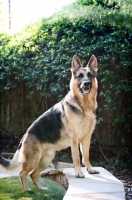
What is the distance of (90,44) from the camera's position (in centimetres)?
682

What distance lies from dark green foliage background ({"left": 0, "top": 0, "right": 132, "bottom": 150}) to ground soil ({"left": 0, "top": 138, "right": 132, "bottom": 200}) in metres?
0.44

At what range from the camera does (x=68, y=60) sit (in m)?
6.78

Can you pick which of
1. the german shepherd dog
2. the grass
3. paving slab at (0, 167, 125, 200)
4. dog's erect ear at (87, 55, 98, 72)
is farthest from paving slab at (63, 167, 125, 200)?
dog's erect ear at (87, 55, 98, 72)

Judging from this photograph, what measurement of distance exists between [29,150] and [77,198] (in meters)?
1.11

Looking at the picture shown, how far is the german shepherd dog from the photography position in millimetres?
4105

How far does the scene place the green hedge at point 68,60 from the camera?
645cm

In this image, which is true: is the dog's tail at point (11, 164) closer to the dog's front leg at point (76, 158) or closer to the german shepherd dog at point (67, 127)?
the german shepherd dog at point (67, 127)

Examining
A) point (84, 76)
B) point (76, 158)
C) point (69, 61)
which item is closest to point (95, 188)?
point (76, 158)

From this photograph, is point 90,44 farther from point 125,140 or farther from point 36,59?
point 125,140

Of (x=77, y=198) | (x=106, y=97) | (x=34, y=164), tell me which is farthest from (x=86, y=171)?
(x=106, y=97)

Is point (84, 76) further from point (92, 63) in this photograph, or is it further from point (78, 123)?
point (78, 123)

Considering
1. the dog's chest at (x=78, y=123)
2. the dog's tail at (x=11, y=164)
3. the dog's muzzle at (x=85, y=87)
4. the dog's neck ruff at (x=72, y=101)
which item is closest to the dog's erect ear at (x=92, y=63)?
the dog's muzzle at (x=85, y=87)

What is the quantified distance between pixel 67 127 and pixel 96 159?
2.85 metres

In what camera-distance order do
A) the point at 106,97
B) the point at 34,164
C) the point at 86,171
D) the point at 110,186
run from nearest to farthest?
the point at 110,186 < the point at 34,164 < the point at 86,171 < the point at 106,97
